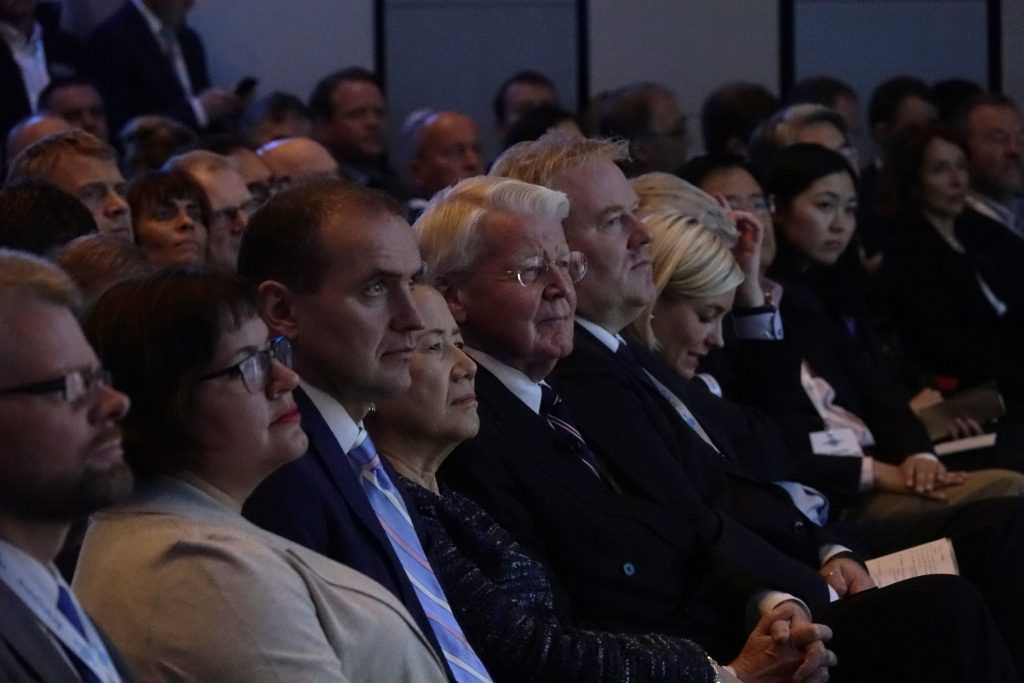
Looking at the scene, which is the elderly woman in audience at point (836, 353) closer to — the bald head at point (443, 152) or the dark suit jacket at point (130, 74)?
the bald head at point (443, 152)

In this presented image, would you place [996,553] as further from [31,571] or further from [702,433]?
[31,571]

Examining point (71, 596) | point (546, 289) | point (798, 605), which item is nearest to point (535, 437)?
point (546, 289)

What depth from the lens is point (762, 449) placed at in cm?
393

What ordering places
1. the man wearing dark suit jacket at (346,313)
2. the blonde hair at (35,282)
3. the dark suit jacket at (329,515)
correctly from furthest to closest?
1. the man wearing dark suit jacket at (346,313)
2. the dark suit jacket at (329,515)
3. the blonde hair at (35,282)

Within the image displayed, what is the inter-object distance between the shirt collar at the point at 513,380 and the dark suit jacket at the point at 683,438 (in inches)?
6.1

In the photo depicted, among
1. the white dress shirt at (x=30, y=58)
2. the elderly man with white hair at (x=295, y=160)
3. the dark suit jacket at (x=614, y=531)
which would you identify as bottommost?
the dark suit jacket at (x=614, y=531)

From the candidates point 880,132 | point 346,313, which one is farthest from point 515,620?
point 880,132

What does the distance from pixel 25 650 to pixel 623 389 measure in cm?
171

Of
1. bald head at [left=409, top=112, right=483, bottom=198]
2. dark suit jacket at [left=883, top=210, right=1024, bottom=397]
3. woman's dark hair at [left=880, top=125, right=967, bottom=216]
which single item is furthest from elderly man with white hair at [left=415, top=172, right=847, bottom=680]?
woman's dark hair at [left=880, top=125, right=967, bottom=216]

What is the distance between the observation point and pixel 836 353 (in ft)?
15.7

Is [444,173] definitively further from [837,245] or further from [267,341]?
[267,341]

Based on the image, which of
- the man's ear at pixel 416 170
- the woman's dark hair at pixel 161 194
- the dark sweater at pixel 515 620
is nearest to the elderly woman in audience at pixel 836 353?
the woman's dark hair at pixel 161 194

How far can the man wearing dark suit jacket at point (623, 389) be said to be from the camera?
3275mm

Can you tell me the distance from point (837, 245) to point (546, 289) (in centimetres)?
202
